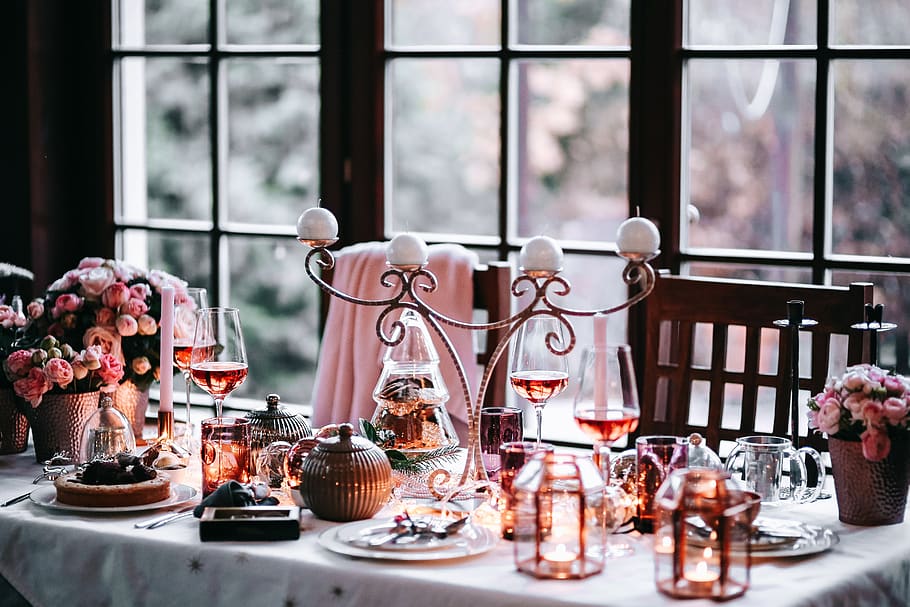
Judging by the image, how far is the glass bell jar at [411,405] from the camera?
1.88 meters

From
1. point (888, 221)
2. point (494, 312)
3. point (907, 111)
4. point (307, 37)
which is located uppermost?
point (307, 37)

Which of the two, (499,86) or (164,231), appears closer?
(499,86)

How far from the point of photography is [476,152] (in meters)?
3.09

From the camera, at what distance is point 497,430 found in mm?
1816

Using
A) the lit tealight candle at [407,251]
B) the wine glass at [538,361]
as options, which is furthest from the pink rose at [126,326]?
the wine glass at [538,361]

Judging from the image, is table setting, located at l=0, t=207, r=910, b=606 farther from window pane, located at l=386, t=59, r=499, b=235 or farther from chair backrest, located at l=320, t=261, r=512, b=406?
window pane, located at l=386, t=59, r=499, b=235

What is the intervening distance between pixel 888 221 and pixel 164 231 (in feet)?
6.20

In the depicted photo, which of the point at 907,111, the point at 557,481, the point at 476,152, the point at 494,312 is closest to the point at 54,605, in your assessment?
the point at 557,481

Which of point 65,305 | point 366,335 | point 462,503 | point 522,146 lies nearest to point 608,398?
point 462,503

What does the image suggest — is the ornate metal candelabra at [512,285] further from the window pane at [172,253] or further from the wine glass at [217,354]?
the window pane at [172,253]

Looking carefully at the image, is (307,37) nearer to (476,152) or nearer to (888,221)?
(476,152)

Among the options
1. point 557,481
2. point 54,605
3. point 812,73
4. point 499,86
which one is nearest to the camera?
point 557,481

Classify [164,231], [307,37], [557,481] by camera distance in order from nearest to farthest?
[557,481] < [307,37] < [164,231]

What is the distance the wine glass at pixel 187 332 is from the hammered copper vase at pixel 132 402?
10 centimetres
